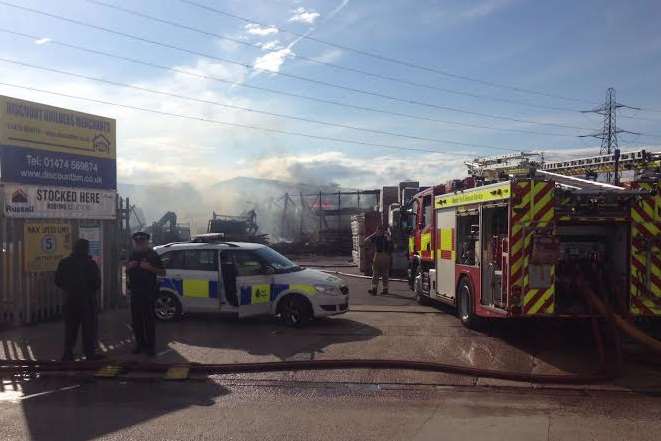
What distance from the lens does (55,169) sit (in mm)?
11797

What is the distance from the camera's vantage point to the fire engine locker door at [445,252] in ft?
37.3

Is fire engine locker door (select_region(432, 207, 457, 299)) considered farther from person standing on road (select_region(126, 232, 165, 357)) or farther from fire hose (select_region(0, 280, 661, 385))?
person standing on road (select_region(126, 232, 165, 357))

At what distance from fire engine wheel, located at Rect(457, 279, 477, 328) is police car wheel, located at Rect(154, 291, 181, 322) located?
500 cm

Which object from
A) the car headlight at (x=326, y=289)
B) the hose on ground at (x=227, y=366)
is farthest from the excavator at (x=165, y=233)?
the hose on ground at (x=227, y=366)

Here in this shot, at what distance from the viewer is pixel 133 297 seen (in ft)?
29.0

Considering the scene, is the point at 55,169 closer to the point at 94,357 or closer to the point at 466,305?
the point at 94,357

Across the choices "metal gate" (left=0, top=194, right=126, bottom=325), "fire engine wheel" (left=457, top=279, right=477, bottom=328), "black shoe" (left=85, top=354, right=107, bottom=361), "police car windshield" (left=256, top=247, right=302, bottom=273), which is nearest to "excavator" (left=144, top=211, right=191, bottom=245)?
"metal gate" (left=0, top=194, right=126, bottom=325)

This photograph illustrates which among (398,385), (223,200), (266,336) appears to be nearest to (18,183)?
(266,336)

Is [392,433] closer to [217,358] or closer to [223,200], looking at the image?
[217,358]

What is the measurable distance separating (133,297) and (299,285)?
9.58 feet

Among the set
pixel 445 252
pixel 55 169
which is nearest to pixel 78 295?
pixel 55 169

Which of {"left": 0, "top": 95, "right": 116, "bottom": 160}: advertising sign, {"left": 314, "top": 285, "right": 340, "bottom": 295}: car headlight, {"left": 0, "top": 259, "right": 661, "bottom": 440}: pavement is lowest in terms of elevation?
{"left": 0, "top": 259, "right": 661, "bottom": 440}: pavement

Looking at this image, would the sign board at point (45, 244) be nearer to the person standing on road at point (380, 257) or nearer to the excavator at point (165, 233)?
the person standing on road at point (380, 257)

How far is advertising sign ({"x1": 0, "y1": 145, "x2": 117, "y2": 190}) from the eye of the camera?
10984 mm
